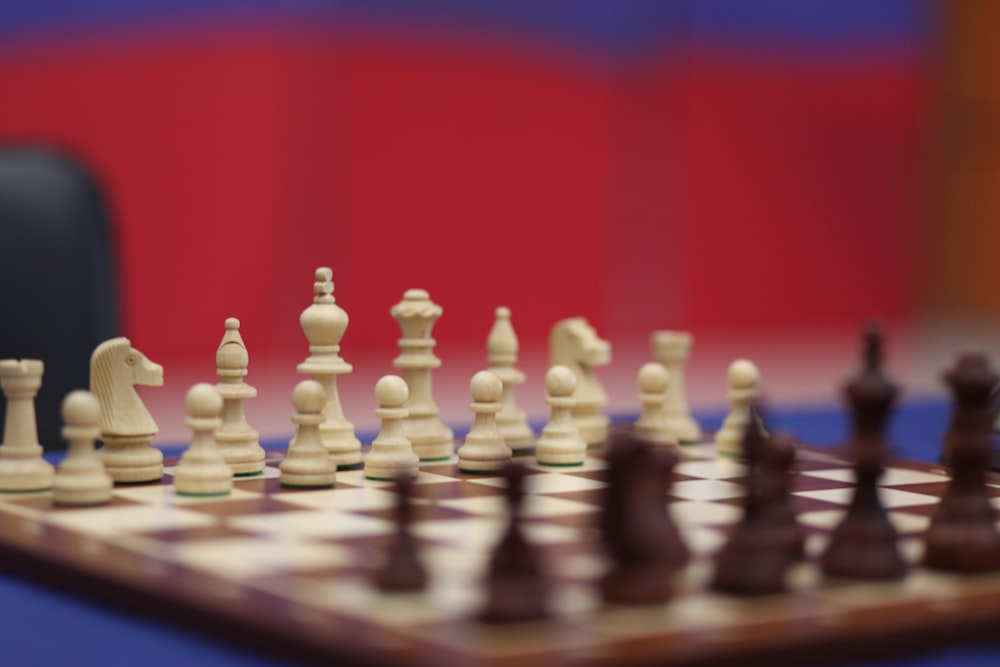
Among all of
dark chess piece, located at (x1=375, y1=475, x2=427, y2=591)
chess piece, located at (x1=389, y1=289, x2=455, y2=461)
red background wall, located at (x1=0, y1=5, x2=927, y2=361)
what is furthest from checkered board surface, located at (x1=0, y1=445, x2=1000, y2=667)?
red background wall, located at (x1=0, y1=5, x2=927, y2=361)

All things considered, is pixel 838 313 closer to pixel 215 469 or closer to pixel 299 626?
pixel 215 469

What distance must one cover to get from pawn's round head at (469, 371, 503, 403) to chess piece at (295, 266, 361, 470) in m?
0.16

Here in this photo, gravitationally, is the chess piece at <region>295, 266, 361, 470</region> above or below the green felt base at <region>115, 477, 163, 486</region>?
above

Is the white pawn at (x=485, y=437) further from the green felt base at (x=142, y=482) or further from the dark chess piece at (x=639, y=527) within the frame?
the dark chess piece at (x=639, y=527)

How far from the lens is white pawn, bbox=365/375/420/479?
182 centimetres

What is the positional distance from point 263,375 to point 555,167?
5.73ft

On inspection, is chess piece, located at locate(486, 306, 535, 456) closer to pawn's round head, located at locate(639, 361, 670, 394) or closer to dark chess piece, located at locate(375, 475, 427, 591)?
pawn's round head, located at locate(639, 361, 670, 394)

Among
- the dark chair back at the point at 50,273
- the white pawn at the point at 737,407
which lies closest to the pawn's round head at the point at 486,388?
the white pawn at the point at 737,407

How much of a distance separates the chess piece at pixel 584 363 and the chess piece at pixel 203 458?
2.04 ft

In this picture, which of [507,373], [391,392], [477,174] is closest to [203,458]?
[391,392]

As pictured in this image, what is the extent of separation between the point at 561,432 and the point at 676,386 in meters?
0.36

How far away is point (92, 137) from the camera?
5453 millimetres

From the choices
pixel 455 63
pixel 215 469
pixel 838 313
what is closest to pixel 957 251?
pixel 838 313

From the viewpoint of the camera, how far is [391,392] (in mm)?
1873
